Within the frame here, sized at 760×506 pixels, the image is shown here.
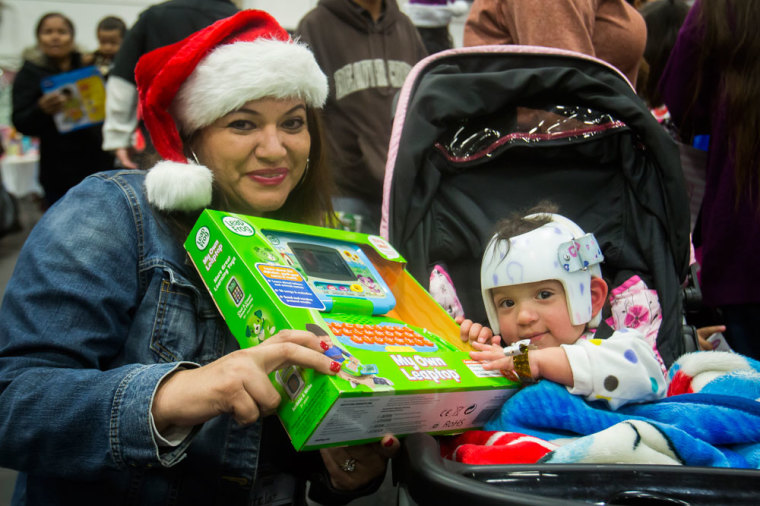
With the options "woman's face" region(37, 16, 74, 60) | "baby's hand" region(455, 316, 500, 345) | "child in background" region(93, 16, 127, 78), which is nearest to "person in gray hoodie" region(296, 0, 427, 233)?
"baby's hand" region(455, 316, 500, 345)

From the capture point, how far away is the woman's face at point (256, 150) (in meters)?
1.26

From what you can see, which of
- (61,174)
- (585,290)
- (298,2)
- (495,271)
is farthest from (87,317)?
(298,2)

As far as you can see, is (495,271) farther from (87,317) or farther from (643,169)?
(87,317)

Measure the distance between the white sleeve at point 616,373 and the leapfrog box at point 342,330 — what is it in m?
0.13

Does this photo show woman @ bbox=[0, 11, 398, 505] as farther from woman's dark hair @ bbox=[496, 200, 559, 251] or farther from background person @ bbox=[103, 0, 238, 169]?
background person @ bbox=[103, 0, 238, 169]

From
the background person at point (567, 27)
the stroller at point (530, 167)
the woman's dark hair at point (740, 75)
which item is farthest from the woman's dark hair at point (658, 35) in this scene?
the stroller at point (530, 167)

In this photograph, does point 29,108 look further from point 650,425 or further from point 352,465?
point 650,425

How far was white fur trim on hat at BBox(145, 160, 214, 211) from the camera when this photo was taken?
1.15 m

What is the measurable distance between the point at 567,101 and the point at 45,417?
1.28 meters

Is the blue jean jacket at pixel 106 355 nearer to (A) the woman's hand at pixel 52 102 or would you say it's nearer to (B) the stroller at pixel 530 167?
(B) the stroller at pixel 530 167

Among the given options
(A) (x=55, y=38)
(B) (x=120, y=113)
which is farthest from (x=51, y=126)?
(B) (x=120, y=113)

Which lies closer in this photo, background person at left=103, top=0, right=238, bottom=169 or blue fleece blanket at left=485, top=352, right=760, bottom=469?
blue fleece blanket at left=485, top=352, right=760, bottom=469

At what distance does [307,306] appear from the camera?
100 cm

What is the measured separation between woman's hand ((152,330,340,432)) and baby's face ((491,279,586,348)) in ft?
1.75
